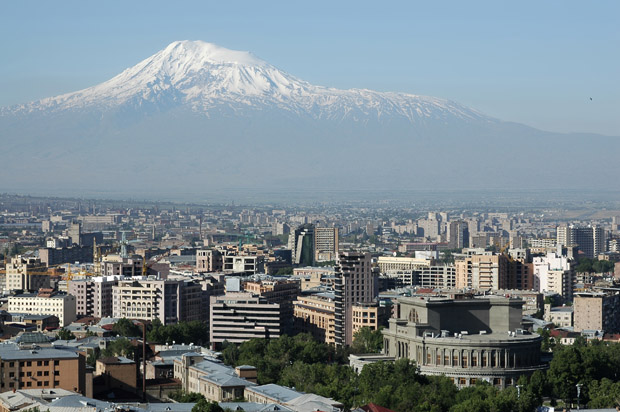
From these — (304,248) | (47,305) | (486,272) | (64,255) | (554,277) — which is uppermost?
(486,272)

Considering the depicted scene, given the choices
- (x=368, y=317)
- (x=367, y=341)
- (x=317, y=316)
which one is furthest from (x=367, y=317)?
(x=317, y=316)

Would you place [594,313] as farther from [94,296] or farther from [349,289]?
[94,296]

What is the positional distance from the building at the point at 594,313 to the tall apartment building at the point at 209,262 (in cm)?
4056

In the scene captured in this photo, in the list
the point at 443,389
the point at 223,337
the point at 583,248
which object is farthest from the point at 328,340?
the point at 583,248

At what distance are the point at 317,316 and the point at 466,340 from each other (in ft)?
75.3

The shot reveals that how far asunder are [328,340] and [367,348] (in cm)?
906

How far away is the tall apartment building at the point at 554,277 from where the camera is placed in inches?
4483

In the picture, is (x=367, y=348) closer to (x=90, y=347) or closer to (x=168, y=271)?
(x=90, y=347)

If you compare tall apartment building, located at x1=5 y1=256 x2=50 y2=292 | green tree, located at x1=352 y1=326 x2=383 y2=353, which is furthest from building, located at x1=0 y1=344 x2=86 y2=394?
tall apartment building, located at x1=5 y1=256 x2=50 y2=292

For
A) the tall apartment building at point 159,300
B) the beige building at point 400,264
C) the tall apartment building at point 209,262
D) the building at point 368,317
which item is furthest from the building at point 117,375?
the beige building at point 400,264

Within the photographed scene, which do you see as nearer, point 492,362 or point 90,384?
point 90,384

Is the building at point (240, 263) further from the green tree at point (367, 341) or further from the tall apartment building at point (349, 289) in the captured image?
the green tree at point (367, 341)

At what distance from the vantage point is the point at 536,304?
99.1m

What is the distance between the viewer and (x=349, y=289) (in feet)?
266
